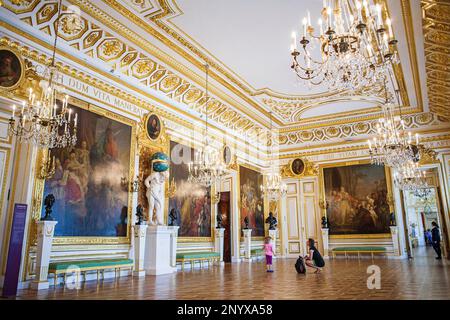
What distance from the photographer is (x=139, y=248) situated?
840cm

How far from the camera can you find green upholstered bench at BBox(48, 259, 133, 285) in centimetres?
659

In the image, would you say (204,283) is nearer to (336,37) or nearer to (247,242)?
(336,37)

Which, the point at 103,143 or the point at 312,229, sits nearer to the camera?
the point at 103,143

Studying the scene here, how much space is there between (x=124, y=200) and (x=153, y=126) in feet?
8.19

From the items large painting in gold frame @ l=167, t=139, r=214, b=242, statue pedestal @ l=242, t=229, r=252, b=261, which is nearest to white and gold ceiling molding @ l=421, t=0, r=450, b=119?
large painting in gold frame @ l=167, t=139, r=214, b=242

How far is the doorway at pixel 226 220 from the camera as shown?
14.0 m

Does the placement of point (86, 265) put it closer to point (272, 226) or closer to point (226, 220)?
point (226, 220)

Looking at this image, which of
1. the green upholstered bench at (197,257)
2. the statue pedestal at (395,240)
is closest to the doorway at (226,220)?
the green upholstered bench at (197,257)

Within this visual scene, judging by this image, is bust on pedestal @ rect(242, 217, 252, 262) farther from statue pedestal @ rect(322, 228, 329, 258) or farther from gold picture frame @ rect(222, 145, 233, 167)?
statue pedestal @ rect(322, 228, 329, 258)

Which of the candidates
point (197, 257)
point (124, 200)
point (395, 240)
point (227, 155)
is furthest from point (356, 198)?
point (124, 200)

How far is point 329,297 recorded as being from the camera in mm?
5020

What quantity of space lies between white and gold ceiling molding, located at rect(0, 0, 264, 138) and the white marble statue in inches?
109
